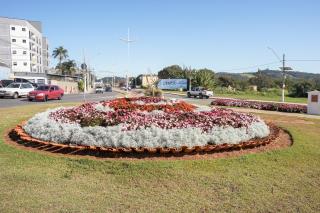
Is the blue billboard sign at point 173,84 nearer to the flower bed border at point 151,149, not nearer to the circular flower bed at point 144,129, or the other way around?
the circular flower bed at point 144,129

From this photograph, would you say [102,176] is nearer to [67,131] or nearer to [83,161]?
[83,161]

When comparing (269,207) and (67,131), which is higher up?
(67,131)

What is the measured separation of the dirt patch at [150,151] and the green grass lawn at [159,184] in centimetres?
33

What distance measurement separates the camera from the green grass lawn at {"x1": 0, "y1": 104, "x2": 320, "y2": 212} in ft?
19.0

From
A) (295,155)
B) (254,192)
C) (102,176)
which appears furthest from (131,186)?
(295,155)

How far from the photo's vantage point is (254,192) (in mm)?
6359

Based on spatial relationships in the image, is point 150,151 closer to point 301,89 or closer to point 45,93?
point 45,93

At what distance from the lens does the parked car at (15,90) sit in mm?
35438

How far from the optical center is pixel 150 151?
7.91m

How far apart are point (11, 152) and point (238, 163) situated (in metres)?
5.14

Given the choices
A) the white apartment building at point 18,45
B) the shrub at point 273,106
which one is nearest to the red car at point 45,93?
the shrub at point 273,106

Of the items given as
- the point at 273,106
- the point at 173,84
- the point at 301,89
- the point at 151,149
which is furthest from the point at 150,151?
the point at 173,84

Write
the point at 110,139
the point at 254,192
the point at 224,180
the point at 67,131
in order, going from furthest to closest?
the point at 67,131 → the point at 110,139 → the point at 224,180 → the point at 254,192

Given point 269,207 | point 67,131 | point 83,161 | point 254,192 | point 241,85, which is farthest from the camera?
point 241,85
